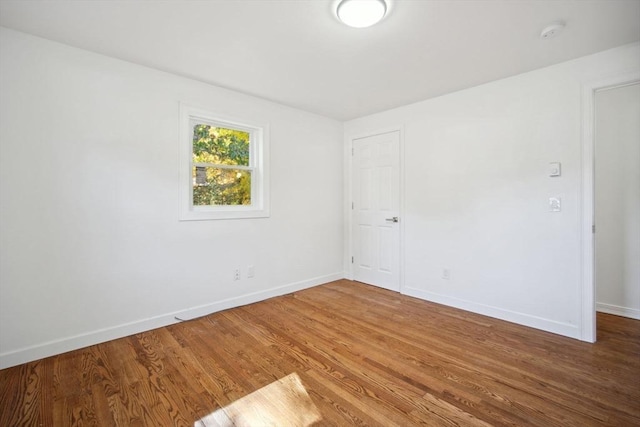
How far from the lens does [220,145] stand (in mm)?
3174

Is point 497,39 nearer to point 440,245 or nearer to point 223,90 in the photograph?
point 440,245

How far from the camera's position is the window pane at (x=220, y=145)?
3.01m

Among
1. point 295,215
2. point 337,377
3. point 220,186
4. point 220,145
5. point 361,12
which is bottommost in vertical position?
point 337,377

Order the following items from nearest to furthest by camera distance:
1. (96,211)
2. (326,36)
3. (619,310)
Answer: (326,36) < (96,211) < (619,310)

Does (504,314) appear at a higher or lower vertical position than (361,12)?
lower

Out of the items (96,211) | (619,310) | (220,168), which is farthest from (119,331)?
(619,310)

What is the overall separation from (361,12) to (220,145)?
2002mm

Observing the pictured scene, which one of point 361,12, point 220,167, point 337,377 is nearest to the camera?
point 361,12

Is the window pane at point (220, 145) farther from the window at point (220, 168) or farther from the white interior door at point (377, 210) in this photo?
the white interior door at point (377, 210)

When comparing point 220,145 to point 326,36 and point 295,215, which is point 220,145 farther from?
point 326,36

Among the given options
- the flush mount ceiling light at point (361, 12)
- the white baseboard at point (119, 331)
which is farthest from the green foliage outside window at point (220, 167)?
the flush mount ceiling light at point (361, 12)

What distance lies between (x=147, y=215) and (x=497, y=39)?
323 centimetres

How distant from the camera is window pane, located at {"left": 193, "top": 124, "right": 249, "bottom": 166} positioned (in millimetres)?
3008

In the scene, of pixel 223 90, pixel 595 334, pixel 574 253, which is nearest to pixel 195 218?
pixel 223 90
